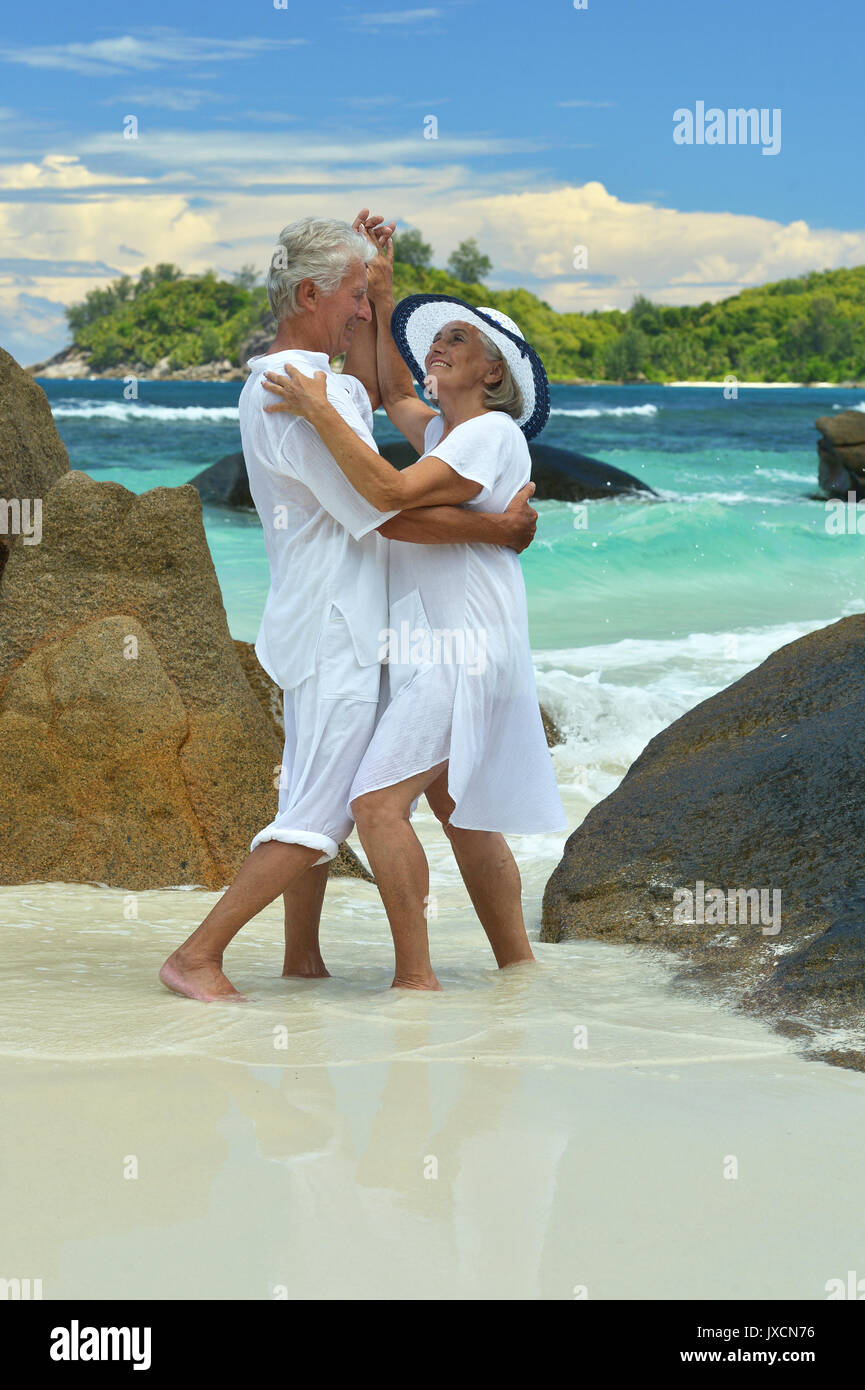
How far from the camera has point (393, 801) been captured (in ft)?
11.5

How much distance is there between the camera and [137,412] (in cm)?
4922

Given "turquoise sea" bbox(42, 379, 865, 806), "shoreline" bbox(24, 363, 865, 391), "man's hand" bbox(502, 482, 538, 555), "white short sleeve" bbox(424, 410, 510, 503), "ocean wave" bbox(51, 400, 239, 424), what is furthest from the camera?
"shoreline" bbox(24, 363, 865, 391)

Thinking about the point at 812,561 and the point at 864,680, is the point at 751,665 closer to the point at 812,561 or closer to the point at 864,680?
the point at 864,680

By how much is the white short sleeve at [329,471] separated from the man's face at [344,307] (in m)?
0.21

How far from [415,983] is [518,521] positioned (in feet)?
4.06

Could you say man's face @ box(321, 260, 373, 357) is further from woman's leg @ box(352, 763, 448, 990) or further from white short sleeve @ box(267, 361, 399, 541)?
woman's leg @ box(352, 763, 448, 990)

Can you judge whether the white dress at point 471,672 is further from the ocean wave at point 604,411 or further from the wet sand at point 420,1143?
the ocean wave at point 604,411

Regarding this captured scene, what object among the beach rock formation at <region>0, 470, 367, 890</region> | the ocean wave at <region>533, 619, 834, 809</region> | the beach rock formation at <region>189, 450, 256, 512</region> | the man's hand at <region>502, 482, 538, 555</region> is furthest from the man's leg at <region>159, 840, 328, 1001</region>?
the beach rock formation at <region>189, 450, 256, 512</region>

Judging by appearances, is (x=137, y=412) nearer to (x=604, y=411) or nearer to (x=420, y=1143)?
(x=604, y=411)

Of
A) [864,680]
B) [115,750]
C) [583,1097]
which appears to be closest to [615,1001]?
[583,1097]

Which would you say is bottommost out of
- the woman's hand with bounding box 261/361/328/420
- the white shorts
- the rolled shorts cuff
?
the rolled shorts cuff

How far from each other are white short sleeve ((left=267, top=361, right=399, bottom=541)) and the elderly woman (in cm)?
5

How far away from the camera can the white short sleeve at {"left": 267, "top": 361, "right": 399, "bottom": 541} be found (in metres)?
3.46

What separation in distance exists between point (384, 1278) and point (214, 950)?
1.50m
